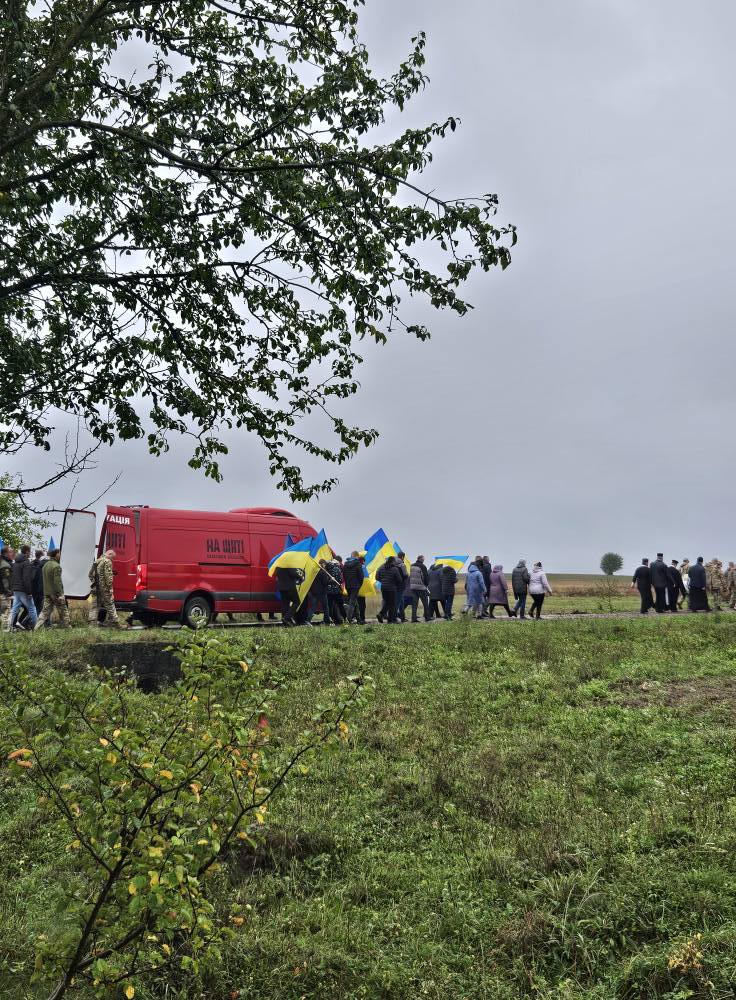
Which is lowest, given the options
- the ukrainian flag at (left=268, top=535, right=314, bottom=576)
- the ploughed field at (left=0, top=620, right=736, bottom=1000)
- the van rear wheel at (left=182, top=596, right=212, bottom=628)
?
the ploughed field at (left=0, top=620, right=736, bottom=1000)

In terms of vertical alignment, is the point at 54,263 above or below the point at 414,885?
above

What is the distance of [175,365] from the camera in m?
8.61

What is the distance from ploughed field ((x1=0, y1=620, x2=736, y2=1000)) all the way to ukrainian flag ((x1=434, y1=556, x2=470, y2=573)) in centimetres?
1323

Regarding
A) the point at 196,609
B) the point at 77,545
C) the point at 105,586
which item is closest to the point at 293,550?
the point at 196,609

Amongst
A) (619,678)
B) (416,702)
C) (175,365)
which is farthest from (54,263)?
(619,678)

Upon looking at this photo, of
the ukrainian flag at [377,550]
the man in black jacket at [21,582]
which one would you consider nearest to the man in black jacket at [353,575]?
the ukrainian flag at [377,550]

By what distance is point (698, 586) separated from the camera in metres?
24.5

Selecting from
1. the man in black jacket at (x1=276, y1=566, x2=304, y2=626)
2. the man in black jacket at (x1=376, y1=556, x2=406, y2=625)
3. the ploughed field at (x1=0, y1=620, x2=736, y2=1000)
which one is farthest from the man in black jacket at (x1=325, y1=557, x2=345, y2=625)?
the ploughed field at (x1=0, y1=620, x2=736, y2=1000)

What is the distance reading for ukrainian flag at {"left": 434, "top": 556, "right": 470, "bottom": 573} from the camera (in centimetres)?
2545

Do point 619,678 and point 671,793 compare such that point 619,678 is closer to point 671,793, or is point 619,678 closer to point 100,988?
point 671,793

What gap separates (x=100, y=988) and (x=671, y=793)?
566 cm

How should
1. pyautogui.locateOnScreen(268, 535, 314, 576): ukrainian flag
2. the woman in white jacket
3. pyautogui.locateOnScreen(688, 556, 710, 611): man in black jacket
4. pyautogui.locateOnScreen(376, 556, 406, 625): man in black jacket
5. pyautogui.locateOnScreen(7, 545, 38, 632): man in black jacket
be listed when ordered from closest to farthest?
pyautogui.locateOnScreen(7, 545, 38, 632): man in black jacket
pyautogui.locateOnScreen(268, 535, 314, 576): ukrainian flag
pyautogui.locateOnScreen(376, 556, 406, 625): man in black jacket
the woman in white jacket
pyautogui.locateOnScreen(688, 556, 710, 611): man in black jacket

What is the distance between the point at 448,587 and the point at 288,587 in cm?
630

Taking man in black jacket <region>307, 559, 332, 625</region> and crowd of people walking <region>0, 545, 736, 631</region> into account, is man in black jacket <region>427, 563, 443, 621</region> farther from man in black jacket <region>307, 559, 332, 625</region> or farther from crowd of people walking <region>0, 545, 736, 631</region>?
man in black jacket <region>307, 559, 332, 625</region>
